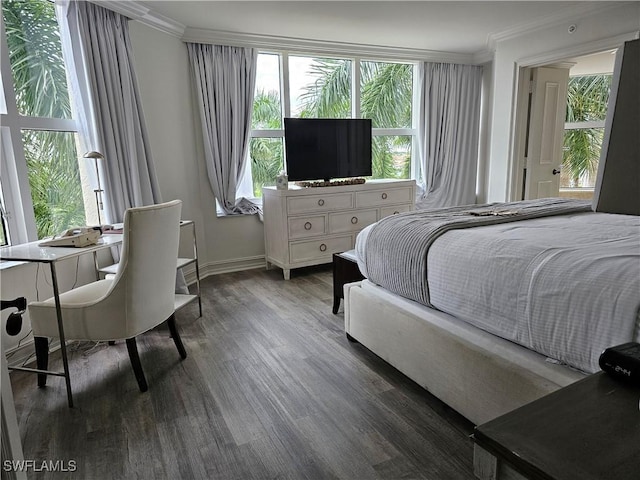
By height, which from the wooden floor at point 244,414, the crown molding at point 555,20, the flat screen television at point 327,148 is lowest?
the wooden floor at point 244,414

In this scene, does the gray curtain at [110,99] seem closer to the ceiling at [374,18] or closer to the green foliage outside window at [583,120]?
the ceiling at [374,18]

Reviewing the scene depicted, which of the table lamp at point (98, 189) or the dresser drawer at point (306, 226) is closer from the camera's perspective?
the table lamp at point (98, 189)

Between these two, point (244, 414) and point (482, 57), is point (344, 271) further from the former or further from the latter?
point (482, 57)

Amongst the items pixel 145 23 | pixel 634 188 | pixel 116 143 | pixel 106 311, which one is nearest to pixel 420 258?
pixel 634 188

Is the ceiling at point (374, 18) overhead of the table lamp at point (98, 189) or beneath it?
overhead

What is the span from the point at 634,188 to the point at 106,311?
210 centimetres

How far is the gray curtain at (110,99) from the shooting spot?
2797mm

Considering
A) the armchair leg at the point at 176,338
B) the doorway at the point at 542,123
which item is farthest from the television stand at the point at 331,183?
the armchair leg at the point at 176,338

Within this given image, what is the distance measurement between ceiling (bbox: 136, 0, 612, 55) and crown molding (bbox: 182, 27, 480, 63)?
7cm

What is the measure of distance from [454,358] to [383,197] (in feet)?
9.30

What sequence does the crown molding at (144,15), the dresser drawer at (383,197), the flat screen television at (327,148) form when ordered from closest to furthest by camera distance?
the crown molding at (144,15), the flat screen television at (327,148), the dresser drawer at (383,197)

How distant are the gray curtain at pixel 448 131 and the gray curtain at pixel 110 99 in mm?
3296

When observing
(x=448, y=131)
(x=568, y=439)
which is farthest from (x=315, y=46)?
(x=568, y=439)

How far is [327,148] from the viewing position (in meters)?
4.22
